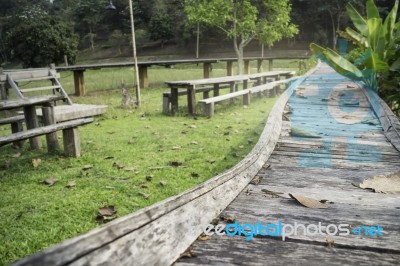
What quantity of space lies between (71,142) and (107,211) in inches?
83.0

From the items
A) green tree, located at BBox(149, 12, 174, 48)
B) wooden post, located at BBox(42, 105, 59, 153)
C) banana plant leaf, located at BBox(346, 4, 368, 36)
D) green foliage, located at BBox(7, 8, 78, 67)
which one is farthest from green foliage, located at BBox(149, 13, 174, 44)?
wooden post, located at BBox(42, 105, 59, 153)

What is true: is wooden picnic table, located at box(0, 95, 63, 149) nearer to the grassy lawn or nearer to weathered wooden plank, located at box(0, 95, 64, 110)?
weathered wooden plank, located at box(0, 95, 64, 110)

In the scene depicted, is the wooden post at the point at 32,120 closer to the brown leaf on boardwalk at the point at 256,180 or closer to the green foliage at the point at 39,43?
the brown leaf on boardwalk at the point at 256,180

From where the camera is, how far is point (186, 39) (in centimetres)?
5128

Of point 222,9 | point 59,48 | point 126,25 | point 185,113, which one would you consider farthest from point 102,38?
point 185,113

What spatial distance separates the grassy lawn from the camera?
2.80 m

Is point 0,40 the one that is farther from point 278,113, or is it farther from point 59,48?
point 278,113

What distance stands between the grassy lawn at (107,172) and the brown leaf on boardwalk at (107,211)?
5 centimetres

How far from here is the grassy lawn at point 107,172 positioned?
2799 mm

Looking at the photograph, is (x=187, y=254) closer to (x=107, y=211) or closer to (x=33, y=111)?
(x=107, y=211)

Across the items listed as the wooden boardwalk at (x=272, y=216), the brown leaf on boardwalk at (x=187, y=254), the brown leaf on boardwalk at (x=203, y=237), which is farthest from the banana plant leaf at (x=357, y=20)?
the brown leaf on boardwalk at (x=187, y=254)

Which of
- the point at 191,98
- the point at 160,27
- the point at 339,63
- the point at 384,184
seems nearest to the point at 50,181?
the point at 384,184

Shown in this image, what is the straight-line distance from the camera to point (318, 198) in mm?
1933

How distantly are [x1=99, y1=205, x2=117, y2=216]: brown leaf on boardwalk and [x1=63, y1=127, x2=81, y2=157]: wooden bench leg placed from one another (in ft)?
6.52
